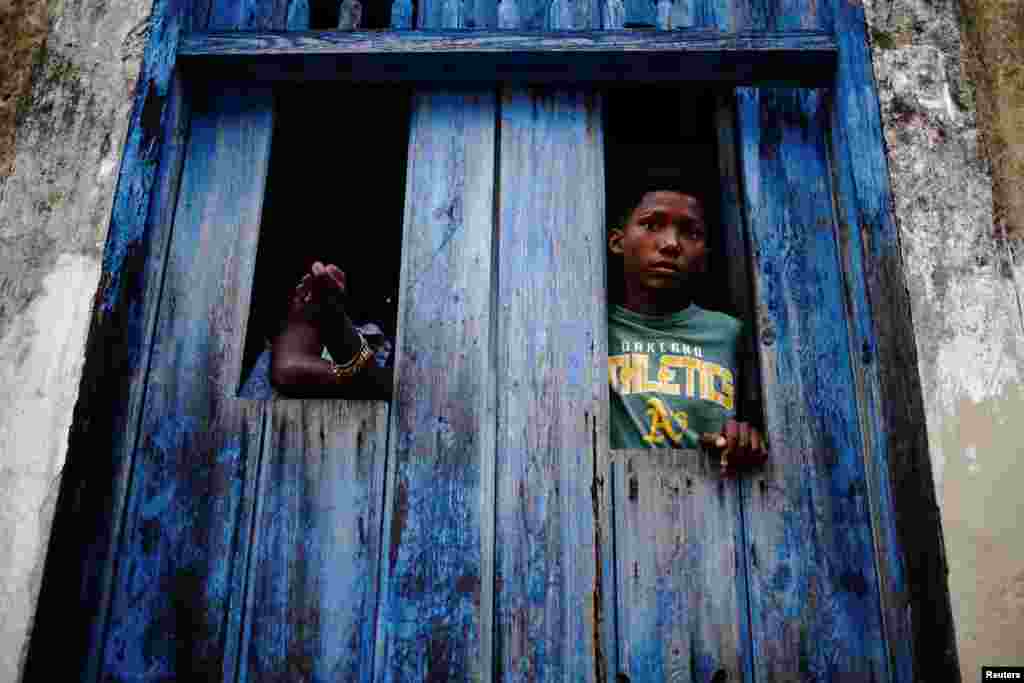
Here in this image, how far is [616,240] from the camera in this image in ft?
10.3

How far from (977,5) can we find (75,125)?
8.75 ft

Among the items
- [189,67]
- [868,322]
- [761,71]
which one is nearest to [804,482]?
[868,322]

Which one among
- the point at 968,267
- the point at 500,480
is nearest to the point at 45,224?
the point at 500,480

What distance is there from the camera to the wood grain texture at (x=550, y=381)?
212cm

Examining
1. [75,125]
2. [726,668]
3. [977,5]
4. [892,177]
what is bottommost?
[726,668]

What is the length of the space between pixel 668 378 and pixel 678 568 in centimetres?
60

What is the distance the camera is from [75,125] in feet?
7.84

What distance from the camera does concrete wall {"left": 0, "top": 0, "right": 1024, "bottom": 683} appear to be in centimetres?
196

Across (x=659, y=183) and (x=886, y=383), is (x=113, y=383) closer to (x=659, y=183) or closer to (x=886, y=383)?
(x=886, y=383)

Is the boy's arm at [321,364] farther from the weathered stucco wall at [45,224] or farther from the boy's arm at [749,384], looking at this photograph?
the boy's arm at [749,384]

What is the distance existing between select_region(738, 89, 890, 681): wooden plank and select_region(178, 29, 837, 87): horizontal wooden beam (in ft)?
0.43

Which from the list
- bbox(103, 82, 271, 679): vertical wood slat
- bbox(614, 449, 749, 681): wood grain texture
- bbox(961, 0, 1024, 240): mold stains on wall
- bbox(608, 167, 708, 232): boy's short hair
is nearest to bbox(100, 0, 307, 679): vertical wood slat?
bbox(103, 82, 271, 679): vertical wood slat

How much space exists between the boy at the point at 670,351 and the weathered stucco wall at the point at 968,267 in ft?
1.60

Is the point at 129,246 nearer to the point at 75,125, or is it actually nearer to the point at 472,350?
the point at 75,125
